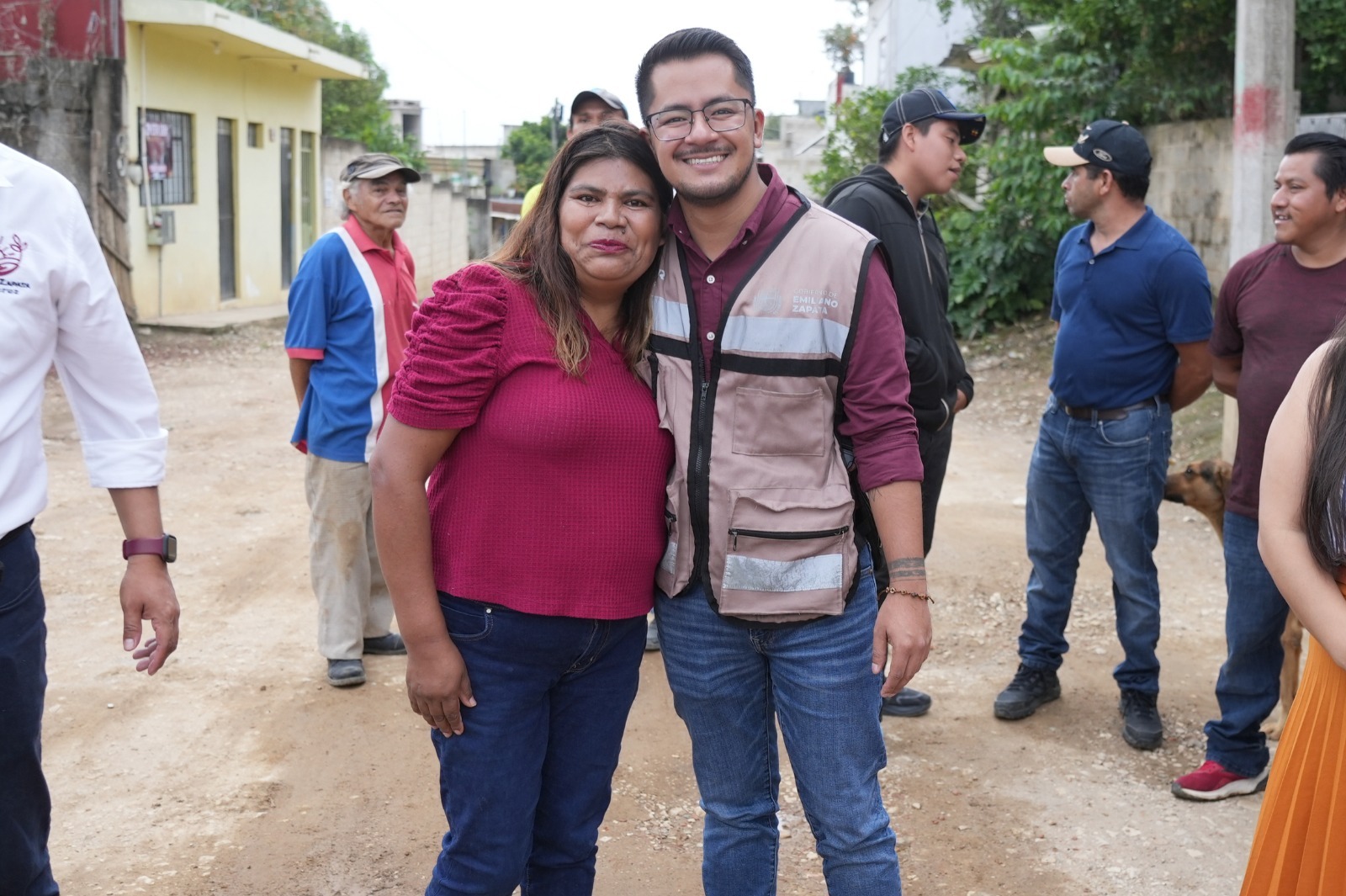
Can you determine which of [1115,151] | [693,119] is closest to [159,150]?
[1115,151]

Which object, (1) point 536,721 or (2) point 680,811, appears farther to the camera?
(2) point 680,811

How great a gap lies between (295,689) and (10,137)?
12.3 m

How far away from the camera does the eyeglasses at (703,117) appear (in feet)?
8.23

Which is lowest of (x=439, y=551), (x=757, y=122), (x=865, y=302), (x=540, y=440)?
(x=439, y=551)

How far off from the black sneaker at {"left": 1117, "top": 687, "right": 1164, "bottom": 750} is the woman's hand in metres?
2.84

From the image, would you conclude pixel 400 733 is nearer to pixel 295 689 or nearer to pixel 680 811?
pixel 295 689

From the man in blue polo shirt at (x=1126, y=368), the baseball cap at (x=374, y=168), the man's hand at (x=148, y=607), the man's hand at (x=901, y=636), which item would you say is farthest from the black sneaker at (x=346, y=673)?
the man's hand at (x=901, y=636)

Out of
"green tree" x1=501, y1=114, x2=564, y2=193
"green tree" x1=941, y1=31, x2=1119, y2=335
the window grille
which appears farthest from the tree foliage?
"green tree" x1=941, y1=31, x2=1119, y2=335

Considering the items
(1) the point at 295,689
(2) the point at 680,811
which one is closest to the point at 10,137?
(1) the point at 295,689

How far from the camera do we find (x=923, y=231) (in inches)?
168

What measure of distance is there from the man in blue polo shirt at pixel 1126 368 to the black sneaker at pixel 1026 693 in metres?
0.28

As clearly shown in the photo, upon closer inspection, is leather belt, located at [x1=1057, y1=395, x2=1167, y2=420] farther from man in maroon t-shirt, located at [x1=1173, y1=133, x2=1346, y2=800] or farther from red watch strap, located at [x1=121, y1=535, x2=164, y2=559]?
red watch strap, located at [x1=121, y1=535, x2=164, y2=559]

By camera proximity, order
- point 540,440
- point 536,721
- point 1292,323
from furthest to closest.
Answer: point 1292,323
point 536,721
point 540,440

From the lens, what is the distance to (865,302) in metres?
2.54
